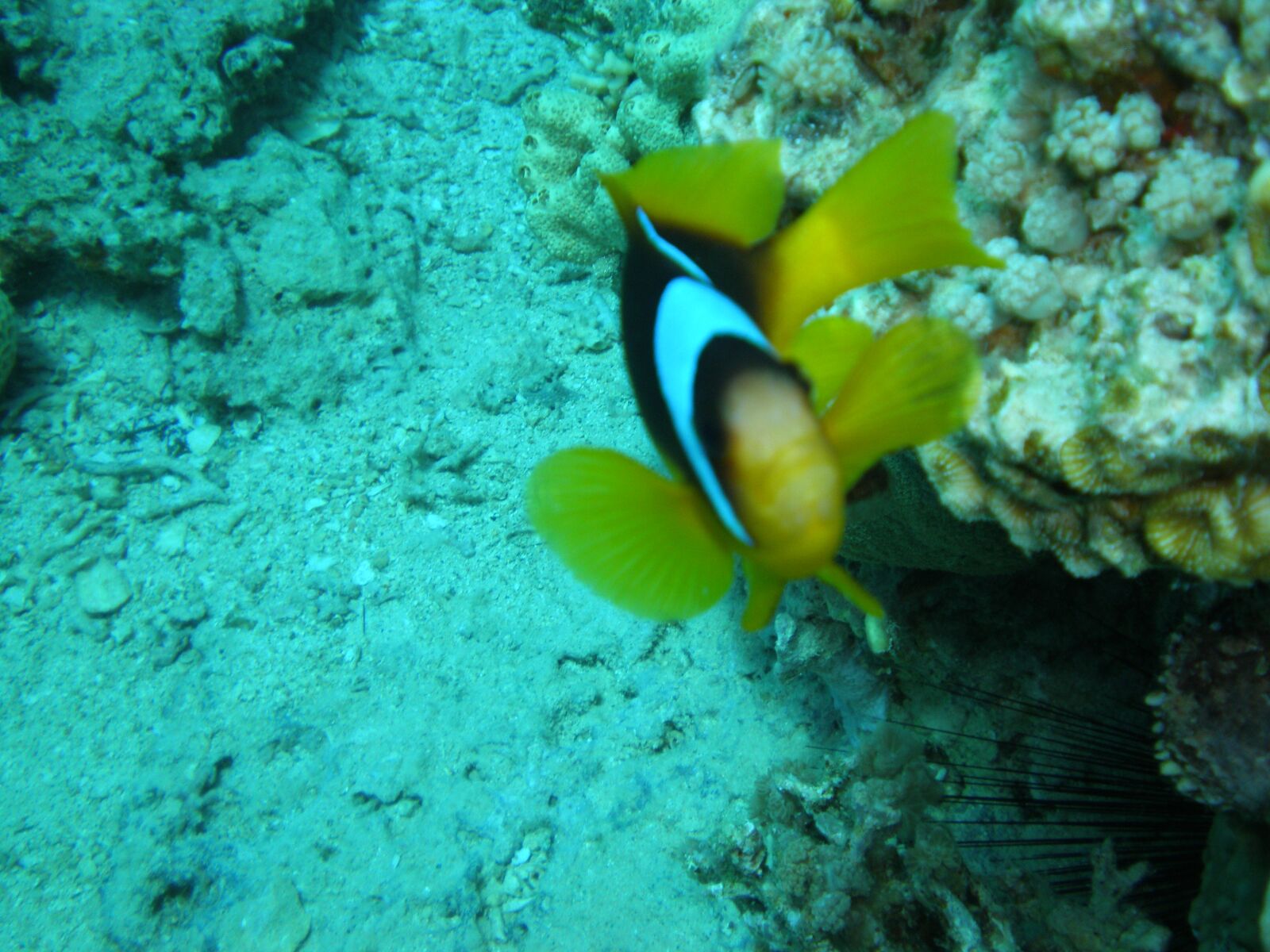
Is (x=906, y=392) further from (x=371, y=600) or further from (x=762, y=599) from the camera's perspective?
(x=371, y=600)

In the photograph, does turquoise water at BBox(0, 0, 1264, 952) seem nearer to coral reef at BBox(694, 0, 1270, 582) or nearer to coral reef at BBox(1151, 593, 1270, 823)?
coral reef at BBox(1151, 593, 1270, 823)

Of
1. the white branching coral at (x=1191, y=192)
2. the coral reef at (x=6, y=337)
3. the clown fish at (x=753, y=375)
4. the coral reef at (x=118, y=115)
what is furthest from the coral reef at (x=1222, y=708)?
the coral reef at (x=6, y=337)

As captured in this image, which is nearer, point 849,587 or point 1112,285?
point 849,587

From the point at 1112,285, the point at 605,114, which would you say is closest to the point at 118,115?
the point at 605,114

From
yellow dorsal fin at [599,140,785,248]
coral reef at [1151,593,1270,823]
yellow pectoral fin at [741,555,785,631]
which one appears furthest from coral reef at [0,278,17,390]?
coral reef at [1151,593,1270,823]

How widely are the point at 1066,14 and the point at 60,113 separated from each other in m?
4.63

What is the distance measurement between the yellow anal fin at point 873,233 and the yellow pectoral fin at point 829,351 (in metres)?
0.03

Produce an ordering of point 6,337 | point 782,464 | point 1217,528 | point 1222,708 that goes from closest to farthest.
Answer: point 782,464 → point 1217,528 → point 1222,708 → point 6,337

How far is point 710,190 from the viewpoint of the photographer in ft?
4.95

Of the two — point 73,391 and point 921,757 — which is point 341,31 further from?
point 921,757

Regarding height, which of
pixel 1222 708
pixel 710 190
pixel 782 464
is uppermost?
pixel 710 190

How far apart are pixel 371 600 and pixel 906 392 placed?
3.02 m

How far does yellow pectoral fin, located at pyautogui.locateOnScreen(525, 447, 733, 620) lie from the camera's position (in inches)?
51.4

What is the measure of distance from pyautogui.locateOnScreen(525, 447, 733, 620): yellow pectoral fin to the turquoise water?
1643mm
